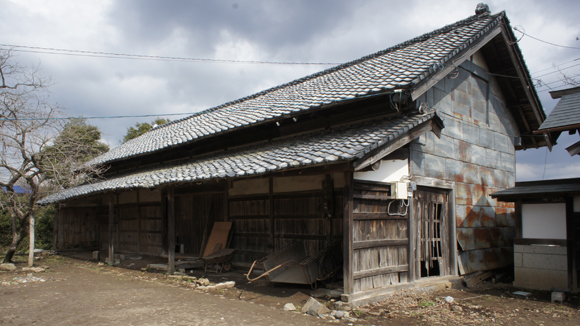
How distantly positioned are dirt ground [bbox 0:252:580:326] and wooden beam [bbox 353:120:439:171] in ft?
7.92

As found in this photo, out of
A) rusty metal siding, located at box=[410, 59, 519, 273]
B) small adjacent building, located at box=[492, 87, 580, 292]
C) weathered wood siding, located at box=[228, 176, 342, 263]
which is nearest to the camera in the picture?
small adjacent building, located at box=[492, 87, 580, 292]

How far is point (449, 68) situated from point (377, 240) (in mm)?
4312

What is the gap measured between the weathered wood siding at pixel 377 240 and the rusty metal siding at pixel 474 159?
1204mm

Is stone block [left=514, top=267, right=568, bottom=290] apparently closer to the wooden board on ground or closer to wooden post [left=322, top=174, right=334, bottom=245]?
wooden post [left=322, top=174, right=334, bottom=245]

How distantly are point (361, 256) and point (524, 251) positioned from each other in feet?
→ 14.0

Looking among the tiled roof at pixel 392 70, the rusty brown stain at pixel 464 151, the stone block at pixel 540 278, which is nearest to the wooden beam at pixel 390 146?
the tiled roof at pixel 392 70

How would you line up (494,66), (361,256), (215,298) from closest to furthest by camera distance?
(361,256) → (215,298) → (494,66)

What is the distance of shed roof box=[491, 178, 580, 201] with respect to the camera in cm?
766

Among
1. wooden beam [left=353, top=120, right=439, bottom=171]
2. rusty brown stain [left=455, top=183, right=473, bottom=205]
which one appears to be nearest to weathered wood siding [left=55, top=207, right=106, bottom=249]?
wooden beam [left=353, top=120, right=439, bottom=171]

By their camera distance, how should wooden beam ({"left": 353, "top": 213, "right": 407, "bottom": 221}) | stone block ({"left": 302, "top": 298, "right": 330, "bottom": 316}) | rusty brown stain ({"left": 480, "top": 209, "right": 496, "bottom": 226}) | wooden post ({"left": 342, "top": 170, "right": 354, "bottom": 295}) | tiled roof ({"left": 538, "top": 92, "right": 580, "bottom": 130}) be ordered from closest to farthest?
stone block ({"left": 302, "top": 298, "right": 330, "bottom": 316}), wooden post ({"left": 342, "top": 170, "right": 354, "bottom": 295}), wooden beam ({"left": 353, "top": 213, "right": 407, "bottom": 221}), tiled roof ({"left": 538, "top": 92, "right": 580, "bottom": 130}), rusty brown stain ({"left": 480, "top": 209, "right": 496, "bottom": 226})

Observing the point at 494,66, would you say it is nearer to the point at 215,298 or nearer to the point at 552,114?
the point at 552,114

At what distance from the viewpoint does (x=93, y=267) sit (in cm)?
1214

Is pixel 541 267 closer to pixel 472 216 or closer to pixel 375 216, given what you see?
pixel 472 216

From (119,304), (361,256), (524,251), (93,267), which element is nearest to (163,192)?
(93,267)
